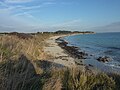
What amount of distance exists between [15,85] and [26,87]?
0.43 meters

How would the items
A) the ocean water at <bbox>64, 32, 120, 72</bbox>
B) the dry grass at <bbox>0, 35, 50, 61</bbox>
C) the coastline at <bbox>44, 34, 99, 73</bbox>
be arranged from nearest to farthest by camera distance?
the dry grass at <bbox>0, 35, 50, 61</bbox>, the coastline at <bbox>44, 34, 99, 73</bbox>, the ocean water at <bbox>64, 32, 120, 72</bbox>

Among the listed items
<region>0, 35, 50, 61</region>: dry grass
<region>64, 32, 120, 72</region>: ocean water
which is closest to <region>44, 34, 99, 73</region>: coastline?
<region>64, 32, 120, 72</region>: ocean water

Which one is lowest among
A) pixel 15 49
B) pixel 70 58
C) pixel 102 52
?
pixel 102 52

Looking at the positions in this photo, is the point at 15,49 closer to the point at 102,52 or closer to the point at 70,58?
the point at 70,58

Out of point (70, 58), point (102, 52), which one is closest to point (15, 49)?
point (70, 58)

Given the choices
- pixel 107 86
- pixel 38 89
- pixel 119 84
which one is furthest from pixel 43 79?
pixel 119 84

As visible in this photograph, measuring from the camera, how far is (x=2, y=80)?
6719mm

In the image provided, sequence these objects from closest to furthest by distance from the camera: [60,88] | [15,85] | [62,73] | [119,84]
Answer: [15,85] → [60,88] → [119,84] → [62,73]

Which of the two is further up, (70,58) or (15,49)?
(15,49)

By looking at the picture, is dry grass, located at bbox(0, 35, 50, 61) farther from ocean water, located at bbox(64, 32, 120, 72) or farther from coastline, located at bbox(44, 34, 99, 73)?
ocean water, located at bbox(64, 32, 120, 72)

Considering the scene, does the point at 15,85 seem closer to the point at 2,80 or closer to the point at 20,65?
the point at 2,80

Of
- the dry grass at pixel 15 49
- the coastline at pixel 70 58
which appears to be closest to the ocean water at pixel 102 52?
the coastline at pixel 70 58

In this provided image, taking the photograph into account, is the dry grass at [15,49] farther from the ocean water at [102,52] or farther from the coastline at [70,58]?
the ocean water at [102,52]

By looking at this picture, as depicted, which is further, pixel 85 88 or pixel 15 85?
pixel 85 88
